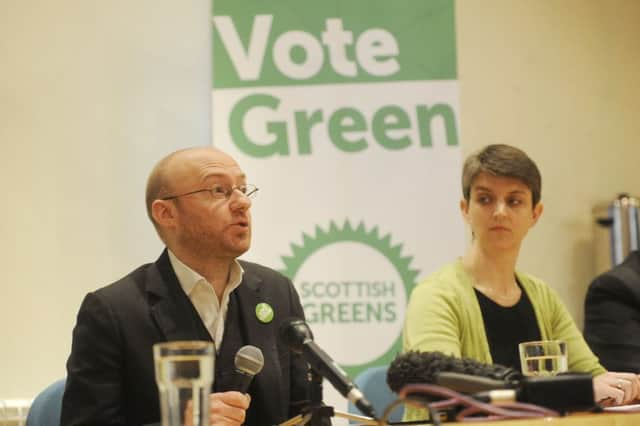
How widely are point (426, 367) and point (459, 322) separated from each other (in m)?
1.14

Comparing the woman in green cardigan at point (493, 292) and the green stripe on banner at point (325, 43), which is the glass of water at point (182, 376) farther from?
the green stripe on banner at point (325, 43)

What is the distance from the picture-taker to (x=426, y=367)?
1.85 meters

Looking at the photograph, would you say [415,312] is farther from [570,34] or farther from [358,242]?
[570,34]

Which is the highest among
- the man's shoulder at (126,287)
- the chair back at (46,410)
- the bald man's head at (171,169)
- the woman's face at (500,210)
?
the bald man's head at (171,169)

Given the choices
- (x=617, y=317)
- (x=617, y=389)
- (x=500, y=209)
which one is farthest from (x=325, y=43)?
(x=617, y=389)

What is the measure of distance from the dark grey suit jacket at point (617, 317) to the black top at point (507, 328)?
46 cm

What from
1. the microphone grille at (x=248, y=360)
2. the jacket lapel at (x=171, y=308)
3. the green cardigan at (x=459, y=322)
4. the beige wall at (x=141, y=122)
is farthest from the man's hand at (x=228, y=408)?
the beige wall at (x=141, y=122)

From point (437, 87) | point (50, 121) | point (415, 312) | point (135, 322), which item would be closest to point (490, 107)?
point (437, 87)

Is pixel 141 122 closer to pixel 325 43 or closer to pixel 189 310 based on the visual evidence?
pixel 325 43

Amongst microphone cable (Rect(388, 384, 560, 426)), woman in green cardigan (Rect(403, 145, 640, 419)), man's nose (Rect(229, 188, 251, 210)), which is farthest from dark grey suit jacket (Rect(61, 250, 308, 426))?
microphone cable (Rect(388, 384, 560, 426))

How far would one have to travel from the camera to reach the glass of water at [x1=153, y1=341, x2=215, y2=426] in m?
1.32

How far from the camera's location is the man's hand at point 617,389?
7.78 feet

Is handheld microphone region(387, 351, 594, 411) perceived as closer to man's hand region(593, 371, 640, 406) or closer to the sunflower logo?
man's hand region(593, 371, 640, 406)

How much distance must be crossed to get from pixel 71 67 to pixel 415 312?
227 cm
